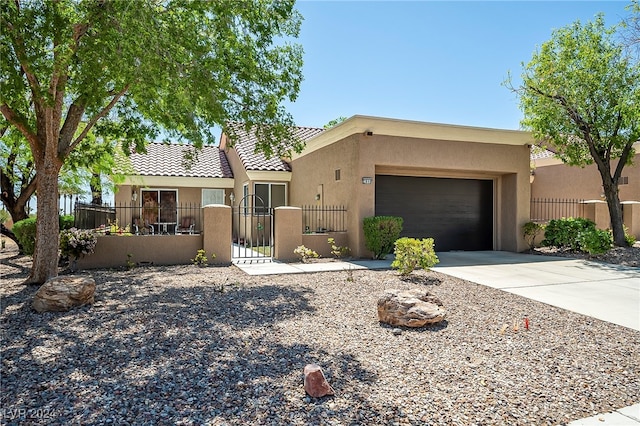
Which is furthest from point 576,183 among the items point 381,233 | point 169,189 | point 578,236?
point 169,189

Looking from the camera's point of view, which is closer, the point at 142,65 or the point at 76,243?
the point at 142,65

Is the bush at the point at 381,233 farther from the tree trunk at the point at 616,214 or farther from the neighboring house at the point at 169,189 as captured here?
the neighboring house at the point at 169,189

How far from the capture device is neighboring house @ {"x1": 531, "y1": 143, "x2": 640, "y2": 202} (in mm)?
16891

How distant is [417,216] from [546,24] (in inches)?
316

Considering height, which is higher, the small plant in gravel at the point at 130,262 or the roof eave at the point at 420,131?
the roof eave at the point at 420,131

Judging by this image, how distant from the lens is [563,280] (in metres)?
8.54

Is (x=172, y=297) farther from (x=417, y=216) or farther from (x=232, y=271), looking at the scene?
(x=417, y=216)

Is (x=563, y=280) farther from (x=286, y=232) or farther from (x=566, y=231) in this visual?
(x=286, y=232)

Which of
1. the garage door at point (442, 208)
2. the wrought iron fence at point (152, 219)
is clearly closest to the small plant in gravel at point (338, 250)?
the garage door at point (442, 208)

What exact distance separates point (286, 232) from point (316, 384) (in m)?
8.49

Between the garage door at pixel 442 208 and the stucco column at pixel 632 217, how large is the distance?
5191mm

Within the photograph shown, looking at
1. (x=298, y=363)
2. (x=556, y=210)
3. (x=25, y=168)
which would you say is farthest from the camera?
(x=556, y=210)

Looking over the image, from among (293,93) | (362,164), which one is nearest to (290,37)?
(293,93)

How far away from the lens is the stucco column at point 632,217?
577 inches
